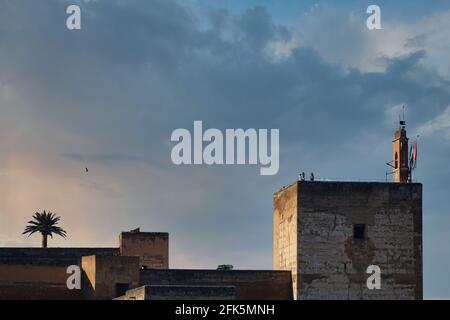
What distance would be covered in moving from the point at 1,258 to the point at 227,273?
11298 mm

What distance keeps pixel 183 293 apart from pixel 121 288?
5733 mm

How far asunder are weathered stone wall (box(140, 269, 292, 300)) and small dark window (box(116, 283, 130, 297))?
727 millimetres

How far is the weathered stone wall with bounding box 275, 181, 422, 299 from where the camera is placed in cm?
5712

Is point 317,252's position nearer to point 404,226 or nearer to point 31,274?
point 404,226

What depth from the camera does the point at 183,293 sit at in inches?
2058

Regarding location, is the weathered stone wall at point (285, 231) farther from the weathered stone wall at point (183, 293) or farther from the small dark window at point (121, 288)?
the small dark window at point (121, 288)

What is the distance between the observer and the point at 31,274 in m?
60.7

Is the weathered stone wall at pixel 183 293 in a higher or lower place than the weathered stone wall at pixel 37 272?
lower

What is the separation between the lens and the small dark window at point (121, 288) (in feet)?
187

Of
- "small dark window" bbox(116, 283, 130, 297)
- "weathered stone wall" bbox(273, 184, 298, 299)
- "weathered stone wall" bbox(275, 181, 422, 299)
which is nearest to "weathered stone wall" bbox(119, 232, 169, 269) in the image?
"weathered stone wall" bbox(273, 184, 298, 299)

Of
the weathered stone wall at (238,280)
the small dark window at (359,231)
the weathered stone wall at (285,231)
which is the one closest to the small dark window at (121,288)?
the weathered stone wall at (238,280)

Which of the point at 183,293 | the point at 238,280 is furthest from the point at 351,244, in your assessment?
the point at 183,293

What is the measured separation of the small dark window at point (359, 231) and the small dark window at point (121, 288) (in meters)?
10.3

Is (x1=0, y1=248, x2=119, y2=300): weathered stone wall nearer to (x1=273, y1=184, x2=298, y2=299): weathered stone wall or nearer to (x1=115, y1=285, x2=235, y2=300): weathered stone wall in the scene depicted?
(x1=115, y1=285, x2=235, y2=300): weathered stone wall
